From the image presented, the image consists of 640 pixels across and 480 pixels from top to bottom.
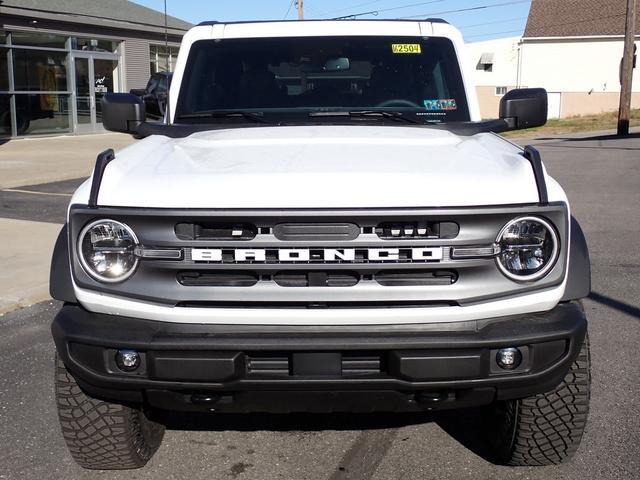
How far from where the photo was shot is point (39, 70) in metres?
22.5

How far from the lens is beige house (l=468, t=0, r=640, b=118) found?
45.9 metres

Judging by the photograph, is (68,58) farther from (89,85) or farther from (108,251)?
(108,251)

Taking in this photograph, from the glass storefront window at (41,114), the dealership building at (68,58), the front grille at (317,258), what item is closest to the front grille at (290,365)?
the front grille at (317,258)

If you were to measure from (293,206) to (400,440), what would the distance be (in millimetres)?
1559

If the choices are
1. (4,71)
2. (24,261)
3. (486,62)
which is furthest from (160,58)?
(486,62)

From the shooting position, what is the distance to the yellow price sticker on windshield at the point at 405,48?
176 inches

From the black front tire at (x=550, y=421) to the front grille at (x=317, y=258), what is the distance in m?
0.54

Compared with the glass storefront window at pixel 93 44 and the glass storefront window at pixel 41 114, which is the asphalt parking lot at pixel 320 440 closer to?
the glass storefront window at pixel 41 114

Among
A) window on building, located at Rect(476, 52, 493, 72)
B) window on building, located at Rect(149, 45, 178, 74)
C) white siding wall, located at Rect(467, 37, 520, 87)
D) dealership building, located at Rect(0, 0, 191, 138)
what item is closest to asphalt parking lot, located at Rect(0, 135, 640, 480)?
dealership building, located at Rect(0, 0, 191, 138)

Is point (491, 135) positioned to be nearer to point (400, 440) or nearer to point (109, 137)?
point (400, 440)

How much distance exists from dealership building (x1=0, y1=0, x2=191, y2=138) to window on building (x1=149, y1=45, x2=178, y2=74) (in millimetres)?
35

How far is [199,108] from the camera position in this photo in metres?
4.25

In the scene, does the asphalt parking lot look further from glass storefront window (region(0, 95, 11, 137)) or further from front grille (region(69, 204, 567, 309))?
glass storefront window (region(0, 95, 11, 137))

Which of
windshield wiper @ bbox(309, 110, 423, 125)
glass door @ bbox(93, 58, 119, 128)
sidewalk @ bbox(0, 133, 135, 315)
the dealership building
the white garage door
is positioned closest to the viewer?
windshield wiper @ bbox(309, 110, 423, 125)
